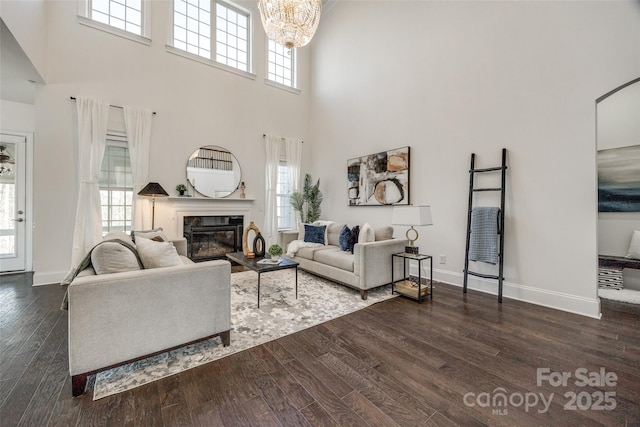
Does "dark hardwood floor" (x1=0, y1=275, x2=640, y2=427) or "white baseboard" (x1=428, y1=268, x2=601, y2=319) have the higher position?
"white baseboard" (x1=428, y1=268, x2=601, y2=319)

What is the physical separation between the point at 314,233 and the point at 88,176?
363cm

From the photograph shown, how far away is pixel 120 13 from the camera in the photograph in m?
4.46

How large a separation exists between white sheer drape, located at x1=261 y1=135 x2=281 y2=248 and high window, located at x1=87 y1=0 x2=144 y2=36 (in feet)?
9.51

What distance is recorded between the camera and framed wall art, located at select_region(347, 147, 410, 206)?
4348 millimetres

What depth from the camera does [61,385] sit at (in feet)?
5.33

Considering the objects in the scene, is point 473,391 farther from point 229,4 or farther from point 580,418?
point 229,4

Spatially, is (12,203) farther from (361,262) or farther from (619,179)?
(619,179)

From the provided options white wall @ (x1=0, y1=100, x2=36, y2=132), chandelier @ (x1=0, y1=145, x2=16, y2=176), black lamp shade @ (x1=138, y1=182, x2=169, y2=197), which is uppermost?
white wall @ (x1=0, y1=100, x2=36, y2=132)

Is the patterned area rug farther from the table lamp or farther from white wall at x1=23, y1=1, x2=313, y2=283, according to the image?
white wall at x1=23, y1=1, x2=313, y2=283

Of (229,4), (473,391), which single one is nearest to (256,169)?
(229,4)

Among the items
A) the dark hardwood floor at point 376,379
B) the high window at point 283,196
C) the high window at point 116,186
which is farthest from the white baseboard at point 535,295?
the high window at point 116,186

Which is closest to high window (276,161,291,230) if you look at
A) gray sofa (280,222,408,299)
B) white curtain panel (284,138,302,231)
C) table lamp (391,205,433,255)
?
white curtain panel (284,138,302,231)

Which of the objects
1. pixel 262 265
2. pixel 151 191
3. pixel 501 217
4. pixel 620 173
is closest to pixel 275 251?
pixel 262 265

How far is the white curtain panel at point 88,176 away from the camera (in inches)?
155
